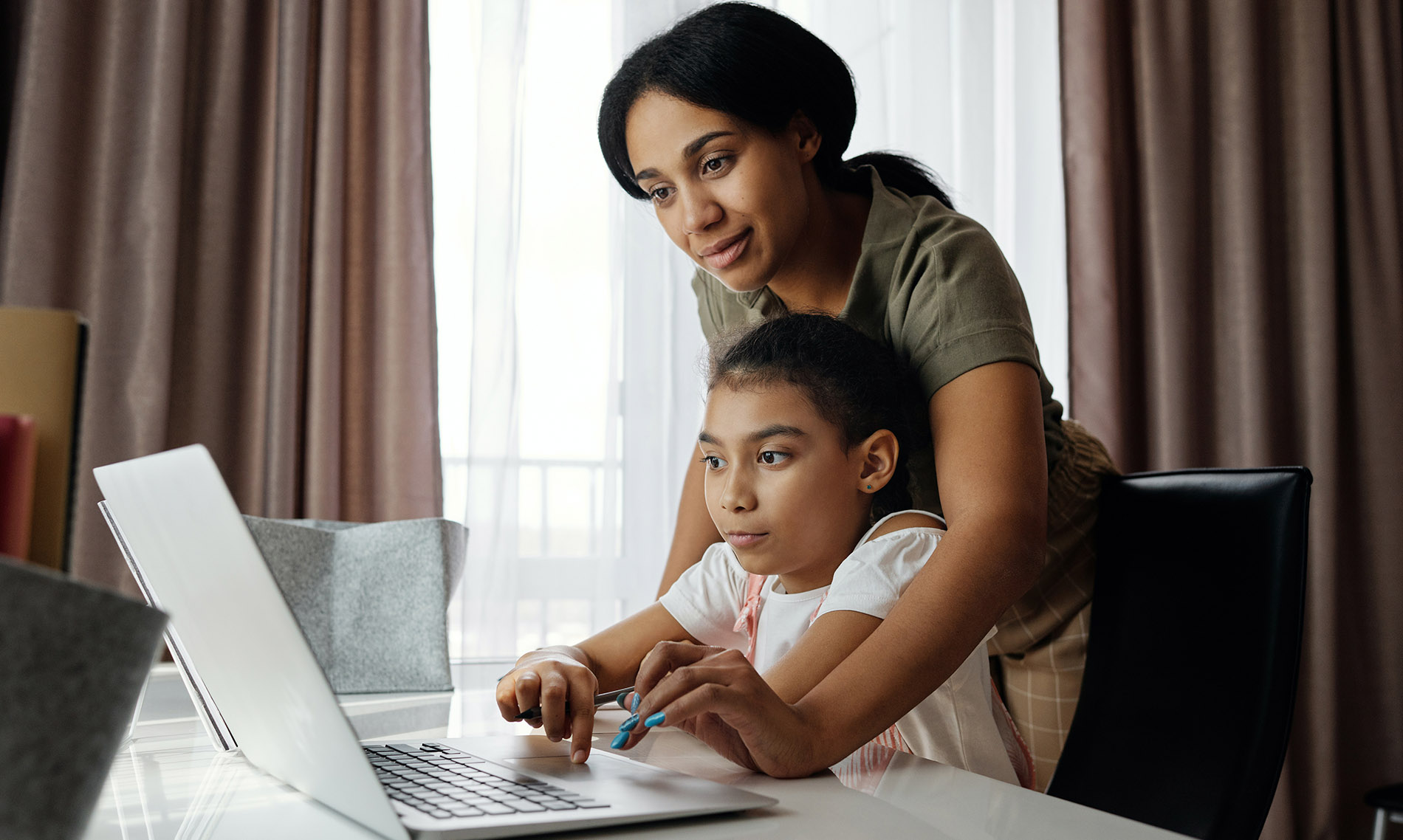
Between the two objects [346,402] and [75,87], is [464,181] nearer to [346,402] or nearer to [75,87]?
[346,402]

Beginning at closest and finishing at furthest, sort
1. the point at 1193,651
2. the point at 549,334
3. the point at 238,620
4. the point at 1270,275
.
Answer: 1. the point at 238,620
2. the point at 1193,651
3. the point at 549,334
4. the point at 1270,275

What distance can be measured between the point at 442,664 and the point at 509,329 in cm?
108

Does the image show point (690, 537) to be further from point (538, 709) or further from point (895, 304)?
point (538, 709)

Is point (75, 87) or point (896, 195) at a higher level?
point (75, 87)

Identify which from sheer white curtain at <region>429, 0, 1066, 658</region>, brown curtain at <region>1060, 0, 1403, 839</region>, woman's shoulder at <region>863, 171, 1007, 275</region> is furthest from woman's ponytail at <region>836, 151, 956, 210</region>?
brown curtain at <region>1060, 0, 1403, 839</region>

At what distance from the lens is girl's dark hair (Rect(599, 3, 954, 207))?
3.35 feet

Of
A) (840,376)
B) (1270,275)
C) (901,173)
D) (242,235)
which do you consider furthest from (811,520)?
(1270,275)

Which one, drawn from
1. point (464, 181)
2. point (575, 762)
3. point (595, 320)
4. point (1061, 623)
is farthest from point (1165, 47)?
point (575, 762)

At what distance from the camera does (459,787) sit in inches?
19.9

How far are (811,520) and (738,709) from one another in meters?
0.44

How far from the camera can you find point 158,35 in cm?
192

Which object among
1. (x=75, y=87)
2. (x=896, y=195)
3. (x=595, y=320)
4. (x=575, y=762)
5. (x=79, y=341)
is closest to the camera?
(x=79, y=341)

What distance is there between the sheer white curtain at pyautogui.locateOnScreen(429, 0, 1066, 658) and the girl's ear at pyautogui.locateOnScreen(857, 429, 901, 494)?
1194 mm

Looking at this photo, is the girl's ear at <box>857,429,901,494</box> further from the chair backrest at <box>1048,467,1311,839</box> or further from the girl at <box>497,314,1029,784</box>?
the chair backrest at <box>1048,467,1311,839</box>
